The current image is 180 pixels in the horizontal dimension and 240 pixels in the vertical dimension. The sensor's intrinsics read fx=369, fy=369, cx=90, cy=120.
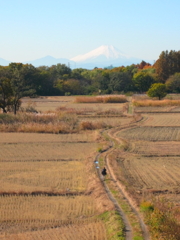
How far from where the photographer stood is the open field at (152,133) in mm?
→ 21391

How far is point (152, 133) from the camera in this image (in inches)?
910

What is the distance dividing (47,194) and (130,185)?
9.07 feet

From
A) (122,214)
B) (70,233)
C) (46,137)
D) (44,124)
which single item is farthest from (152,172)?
(44,124)

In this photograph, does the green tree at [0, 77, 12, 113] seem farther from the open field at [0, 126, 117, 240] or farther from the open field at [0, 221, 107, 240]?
the open field at [0, 221, 107, 240]

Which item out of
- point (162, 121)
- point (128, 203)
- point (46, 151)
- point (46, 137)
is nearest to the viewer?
point (128, 203)

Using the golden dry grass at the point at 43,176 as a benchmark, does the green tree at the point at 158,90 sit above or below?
above

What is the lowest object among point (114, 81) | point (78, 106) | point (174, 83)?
point (78, 106)

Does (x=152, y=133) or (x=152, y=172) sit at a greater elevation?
(x=152, y=133)

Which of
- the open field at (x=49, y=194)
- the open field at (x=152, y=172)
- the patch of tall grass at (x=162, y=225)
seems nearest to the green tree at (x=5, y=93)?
the open field at (x=49, y=194)

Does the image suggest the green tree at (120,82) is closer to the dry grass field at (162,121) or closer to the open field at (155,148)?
the dry grass field at (162,121)

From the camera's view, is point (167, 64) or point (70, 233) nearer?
point (70, 233)

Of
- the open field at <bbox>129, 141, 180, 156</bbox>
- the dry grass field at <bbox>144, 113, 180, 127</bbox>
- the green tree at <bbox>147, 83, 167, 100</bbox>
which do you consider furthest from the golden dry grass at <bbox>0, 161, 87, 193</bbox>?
the green tree at <bbox>147, 83, 167, 100</bbox>

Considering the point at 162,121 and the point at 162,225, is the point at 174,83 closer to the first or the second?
the point at 162,121

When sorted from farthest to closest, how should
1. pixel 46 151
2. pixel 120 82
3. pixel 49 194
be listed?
pixel 120 82 → pixel 46 151 → pixel 49 194
